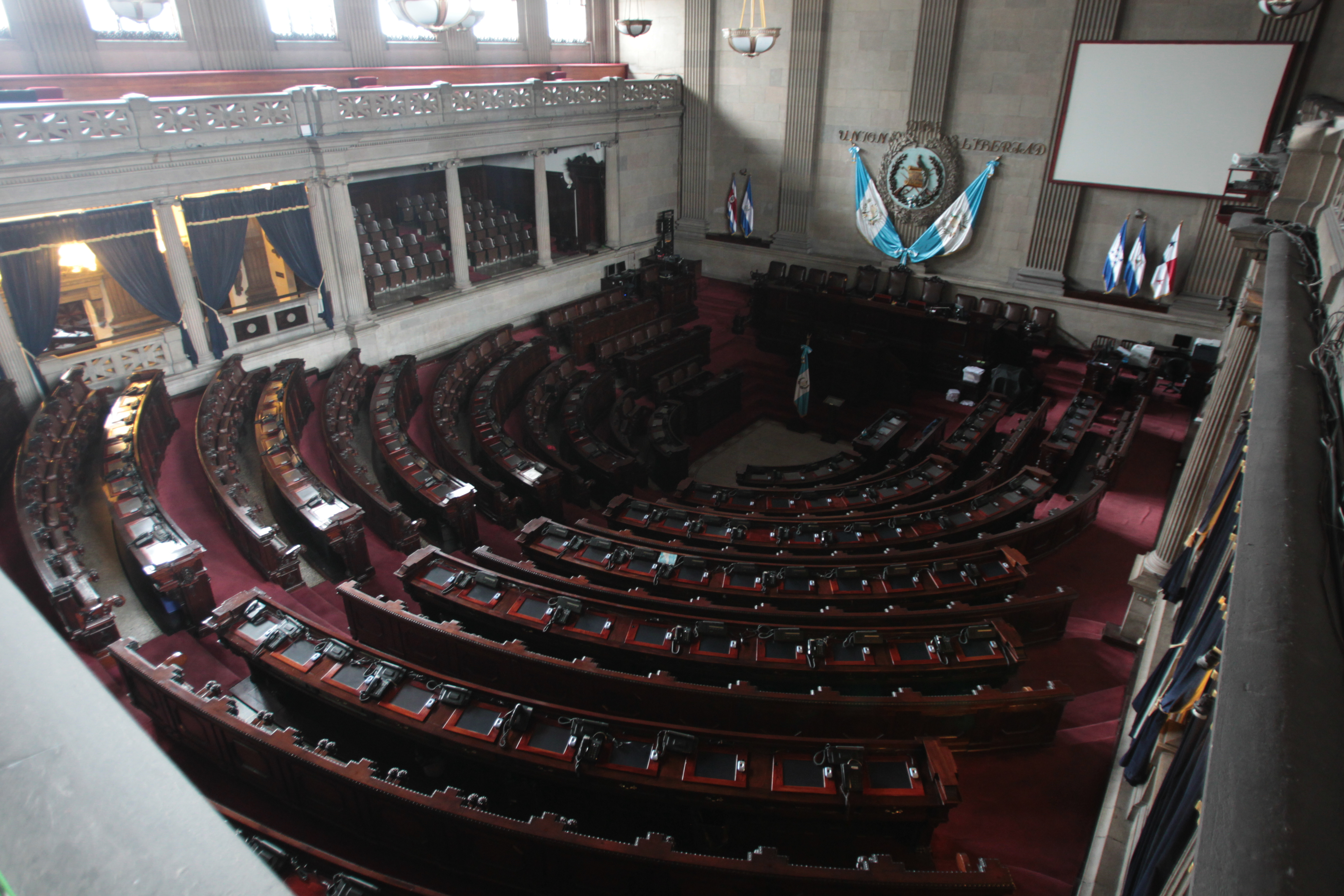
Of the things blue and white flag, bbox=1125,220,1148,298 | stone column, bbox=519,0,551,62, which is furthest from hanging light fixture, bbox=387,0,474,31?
blue and white flag, bbox=1125,220,1148,298

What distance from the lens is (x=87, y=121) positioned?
9.49m

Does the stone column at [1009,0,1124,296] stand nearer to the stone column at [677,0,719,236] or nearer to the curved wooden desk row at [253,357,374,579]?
the stone column at [677,0,719,236]

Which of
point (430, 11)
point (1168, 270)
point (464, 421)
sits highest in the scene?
point (430, 11)

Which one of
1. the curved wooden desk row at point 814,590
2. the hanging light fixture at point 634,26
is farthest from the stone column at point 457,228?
the curved wooden desk row at point 814,590

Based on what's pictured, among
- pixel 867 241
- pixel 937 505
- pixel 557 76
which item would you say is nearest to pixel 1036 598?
pixel 937 505

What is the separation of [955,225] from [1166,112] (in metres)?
4.14

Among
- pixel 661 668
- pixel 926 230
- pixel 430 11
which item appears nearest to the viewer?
pixel 661 668

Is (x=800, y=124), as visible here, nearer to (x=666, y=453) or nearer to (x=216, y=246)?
(x=666, y=453)

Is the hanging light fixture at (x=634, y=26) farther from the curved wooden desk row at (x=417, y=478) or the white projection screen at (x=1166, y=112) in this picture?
the curved wooden desk row at (x=417, y=478)

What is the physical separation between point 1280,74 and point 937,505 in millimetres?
10201

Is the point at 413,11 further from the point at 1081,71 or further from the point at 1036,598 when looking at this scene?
the point at 1081,71

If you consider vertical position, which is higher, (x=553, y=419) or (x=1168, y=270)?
(x=1168, y=270)

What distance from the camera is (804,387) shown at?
14188 millimetres

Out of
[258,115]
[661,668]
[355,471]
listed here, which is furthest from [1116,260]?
[258,115]
